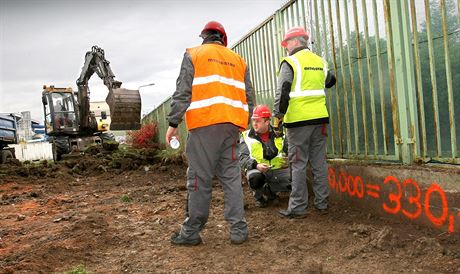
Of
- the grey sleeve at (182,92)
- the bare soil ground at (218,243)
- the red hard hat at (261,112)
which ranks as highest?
the grey sleeve at (182,92)

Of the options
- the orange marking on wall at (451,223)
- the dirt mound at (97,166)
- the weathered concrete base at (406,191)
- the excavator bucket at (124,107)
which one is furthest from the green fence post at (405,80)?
the excavator bucket at (124,107)

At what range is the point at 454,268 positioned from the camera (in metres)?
2.74

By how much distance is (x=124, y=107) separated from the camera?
12.0 meters

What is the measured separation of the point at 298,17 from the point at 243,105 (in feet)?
6.42

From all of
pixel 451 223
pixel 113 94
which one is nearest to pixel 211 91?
pixel 451 223

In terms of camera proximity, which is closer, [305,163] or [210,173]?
[210,173]

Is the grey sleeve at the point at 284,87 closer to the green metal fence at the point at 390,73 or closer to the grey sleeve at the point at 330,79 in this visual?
the grey sleeve at the point at 330,79

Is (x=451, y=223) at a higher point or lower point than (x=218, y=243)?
higher

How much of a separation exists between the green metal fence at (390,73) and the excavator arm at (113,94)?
296 inches

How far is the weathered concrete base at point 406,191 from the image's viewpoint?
125 inches

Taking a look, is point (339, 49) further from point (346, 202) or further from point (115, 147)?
point (115, 147)

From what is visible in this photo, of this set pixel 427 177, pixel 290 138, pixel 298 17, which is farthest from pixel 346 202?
pixel 298 17

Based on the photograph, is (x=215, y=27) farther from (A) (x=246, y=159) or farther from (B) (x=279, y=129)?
(B) (x=279, y=129)

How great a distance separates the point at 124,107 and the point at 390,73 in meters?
9.36
